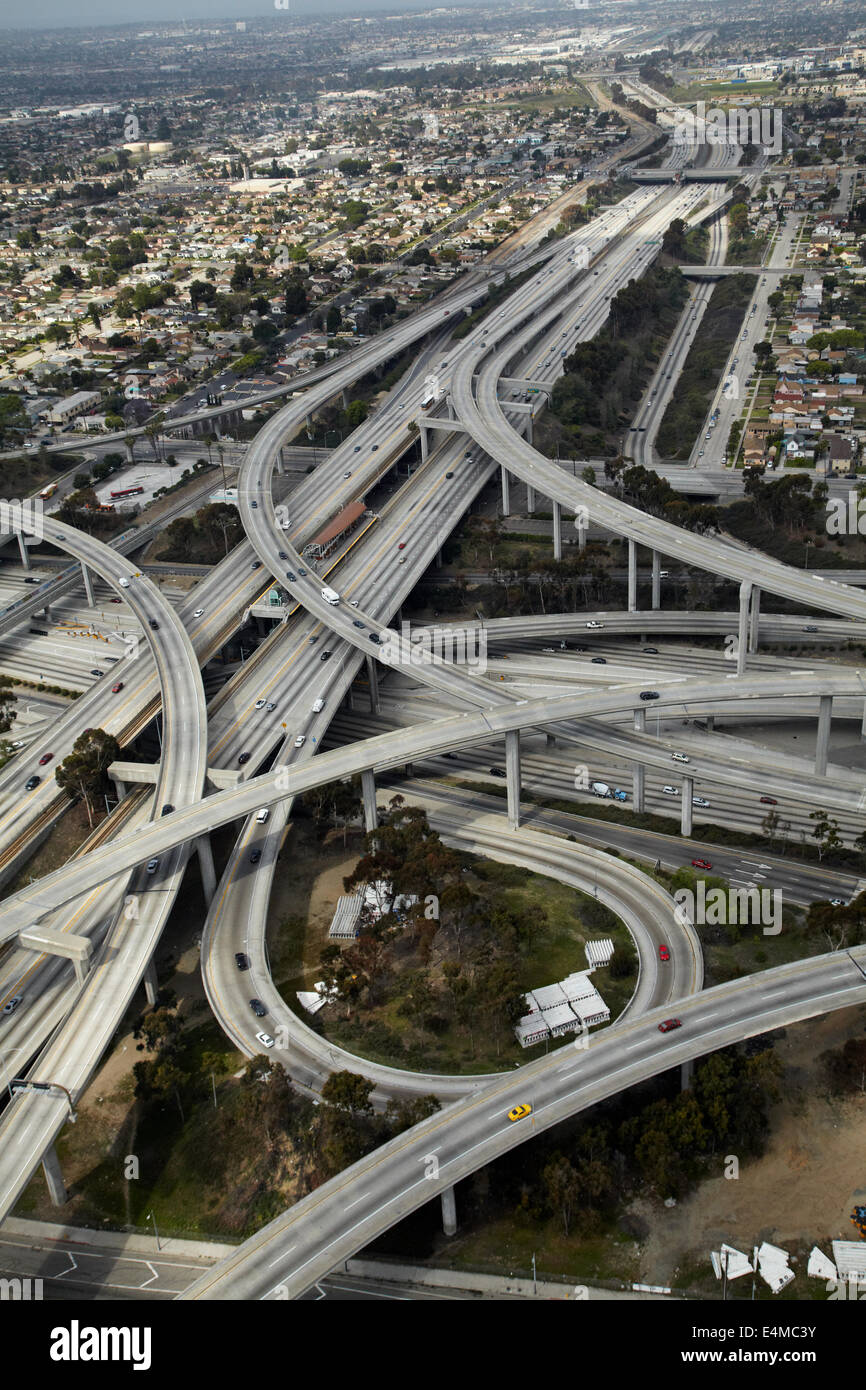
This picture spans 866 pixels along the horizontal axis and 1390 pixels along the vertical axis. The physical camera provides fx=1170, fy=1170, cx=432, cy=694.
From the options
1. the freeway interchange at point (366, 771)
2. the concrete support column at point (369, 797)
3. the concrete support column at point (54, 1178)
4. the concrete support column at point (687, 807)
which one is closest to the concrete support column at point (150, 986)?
the freeway interchange at point (366, 771)

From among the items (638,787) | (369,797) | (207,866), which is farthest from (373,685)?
(207,866)

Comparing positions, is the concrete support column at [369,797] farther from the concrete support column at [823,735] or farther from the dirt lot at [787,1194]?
the dirt lot at [787,1194]

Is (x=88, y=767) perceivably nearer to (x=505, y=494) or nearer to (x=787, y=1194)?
(x=787, y=1194)

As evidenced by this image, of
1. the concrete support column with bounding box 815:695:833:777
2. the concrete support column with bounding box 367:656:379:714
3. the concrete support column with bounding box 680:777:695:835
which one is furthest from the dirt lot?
the concrete support column with bounding box 367:656:379:714

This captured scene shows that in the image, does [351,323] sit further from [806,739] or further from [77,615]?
[806,739]

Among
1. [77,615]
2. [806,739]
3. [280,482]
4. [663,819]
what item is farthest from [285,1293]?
[280,482]

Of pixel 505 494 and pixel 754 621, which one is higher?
pixel 505 494
